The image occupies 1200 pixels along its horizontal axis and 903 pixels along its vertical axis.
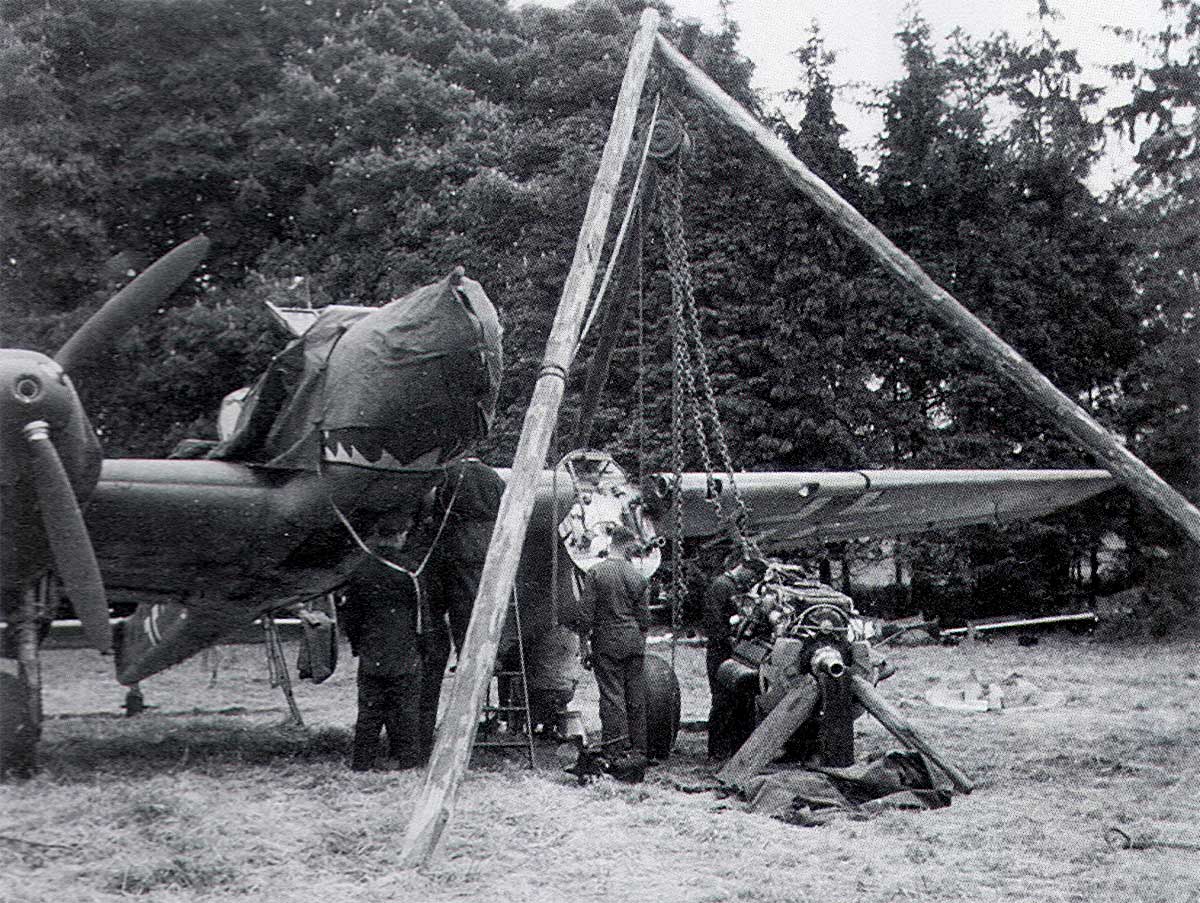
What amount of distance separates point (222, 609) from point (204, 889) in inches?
176

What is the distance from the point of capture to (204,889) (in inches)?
193

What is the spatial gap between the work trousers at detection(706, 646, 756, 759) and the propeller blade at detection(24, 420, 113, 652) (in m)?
4.21

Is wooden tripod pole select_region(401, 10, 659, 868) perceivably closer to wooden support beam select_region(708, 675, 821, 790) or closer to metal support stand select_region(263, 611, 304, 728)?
wooden support beam select_region(708, 675, 821, 790)

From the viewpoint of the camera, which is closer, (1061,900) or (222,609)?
(1061,900)

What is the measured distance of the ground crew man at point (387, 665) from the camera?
26.7ft

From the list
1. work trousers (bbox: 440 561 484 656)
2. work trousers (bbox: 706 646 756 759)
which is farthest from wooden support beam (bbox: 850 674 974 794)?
work trousers (bbox: 440 561 484 656)

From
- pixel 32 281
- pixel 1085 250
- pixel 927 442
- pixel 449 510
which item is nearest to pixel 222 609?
pixel 449 510

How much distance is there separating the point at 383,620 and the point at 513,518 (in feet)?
6.95

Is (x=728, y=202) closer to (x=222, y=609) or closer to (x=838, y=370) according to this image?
(x=838, y=370)

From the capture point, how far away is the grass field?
502cm

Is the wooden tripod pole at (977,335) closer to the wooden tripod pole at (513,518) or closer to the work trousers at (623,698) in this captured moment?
the wooden tripod pole at (513,518)

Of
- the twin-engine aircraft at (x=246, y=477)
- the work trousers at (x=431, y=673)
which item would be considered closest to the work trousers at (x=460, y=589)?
the work trousers at (x=431, y=673)

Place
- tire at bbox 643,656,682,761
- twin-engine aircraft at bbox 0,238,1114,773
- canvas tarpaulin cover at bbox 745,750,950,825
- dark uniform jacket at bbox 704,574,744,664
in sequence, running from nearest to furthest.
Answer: canvas tarpaulin cover at bbox 745,750,950,825
twin-engine aircraft at bbox 0,238,1114,773
dark uniform jacket at bbox 704,574,744,664
tire at bbox 643,656,682,761

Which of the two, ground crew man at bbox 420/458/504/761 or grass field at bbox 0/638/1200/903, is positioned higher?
ground crew man at bbox 420/458/504/761
